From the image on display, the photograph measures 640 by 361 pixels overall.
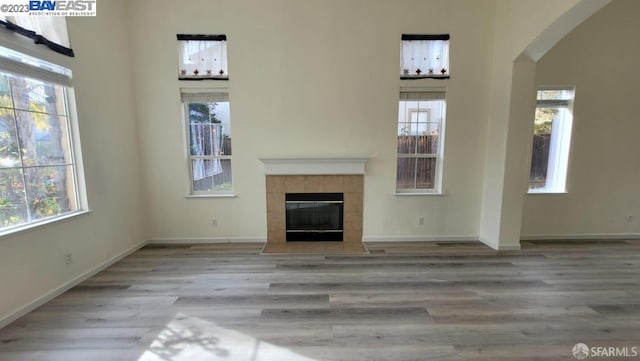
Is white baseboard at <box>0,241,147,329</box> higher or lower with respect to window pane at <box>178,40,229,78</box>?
lower

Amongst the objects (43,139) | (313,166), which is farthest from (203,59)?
(313,166)

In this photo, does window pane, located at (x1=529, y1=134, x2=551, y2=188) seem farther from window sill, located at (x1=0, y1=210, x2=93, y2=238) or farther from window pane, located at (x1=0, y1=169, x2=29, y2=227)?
window pane, located at (x1=0, y1=169, x2=29, y2=227)

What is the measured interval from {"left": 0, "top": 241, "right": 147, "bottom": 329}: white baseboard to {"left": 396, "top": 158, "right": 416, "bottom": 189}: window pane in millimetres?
4028

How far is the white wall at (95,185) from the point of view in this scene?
232cm

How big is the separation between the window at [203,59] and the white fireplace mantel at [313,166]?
1.43 metres

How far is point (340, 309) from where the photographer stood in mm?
2396

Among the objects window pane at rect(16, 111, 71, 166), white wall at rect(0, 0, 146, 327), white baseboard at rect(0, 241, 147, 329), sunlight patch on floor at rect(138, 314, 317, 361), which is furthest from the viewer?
window pane at rect(16, 111, 71, 166)

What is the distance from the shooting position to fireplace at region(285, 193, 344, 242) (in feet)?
13.5

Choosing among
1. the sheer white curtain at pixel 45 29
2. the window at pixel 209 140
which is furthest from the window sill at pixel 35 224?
the sheer white curtain at pixel 45 29

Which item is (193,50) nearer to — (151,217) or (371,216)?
(151,217)

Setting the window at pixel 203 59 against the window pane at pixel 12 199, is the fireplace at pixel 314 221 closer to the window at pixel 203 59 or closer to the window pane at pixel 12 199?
the window at pixel 203 59

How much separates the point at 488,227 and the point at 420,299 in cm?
215

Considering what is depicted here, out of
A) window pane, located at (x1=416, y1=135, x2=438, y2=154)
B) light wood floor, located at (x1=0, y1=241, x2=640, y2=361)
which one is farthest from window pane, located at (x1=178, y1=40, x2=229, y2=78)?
window pane, located at (x1=416, y1=135, x2=438, y2=154)

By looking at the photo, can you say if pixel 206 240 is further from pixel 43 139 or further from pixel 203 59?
pixel 203 59
